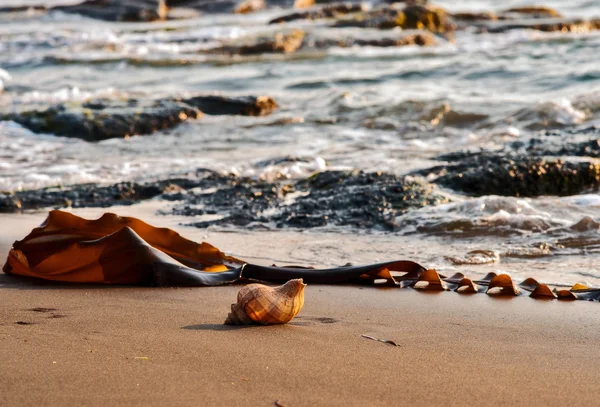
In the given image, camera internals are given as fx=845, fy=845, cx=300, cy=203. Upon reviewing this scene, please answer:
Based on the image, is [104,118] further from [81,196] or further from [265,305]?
[265,305]

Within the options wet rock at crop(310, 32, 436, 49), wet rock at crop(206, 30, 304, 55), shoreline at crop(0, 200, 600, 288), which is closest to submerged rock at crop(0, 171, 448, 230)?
shoreline at crop(0, 200, 600, 288)

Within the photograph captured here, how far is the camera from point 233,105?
9195 mm

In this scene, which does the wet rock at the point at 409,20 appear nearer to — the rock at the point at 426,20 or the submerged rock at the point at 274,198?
the rock at the point at 426,20

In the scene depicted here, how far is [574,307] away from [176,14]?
24.7 metres

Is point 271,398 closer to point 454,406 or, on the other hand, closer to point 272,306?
point 454,406

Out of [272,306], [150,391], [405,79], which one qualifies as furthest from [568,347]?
[405,79]

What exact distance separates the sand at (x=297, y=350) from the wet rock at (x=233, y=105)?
20.1ft

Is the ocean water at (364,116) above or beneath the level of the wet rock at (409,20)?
beneath

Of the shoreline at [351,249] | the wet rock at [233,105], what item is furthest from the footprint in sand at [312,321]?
the wet rock at [233,105]

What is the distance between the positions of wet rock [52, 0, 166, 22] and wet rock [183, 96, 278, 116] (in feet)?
51.9

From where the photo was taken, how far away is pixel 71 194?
5387 mm

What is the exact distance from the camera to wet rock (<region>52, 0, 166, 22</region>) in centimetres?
2416

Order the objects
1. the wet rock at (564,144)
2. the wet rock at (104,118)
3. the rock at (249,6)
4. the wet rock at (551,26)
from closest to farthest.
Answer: the wet rock at (564,144), the wet rock at (104,118), the wet rock at (551,26), the rock at (249,6)

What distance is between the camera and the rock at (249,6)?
85.4 ft
